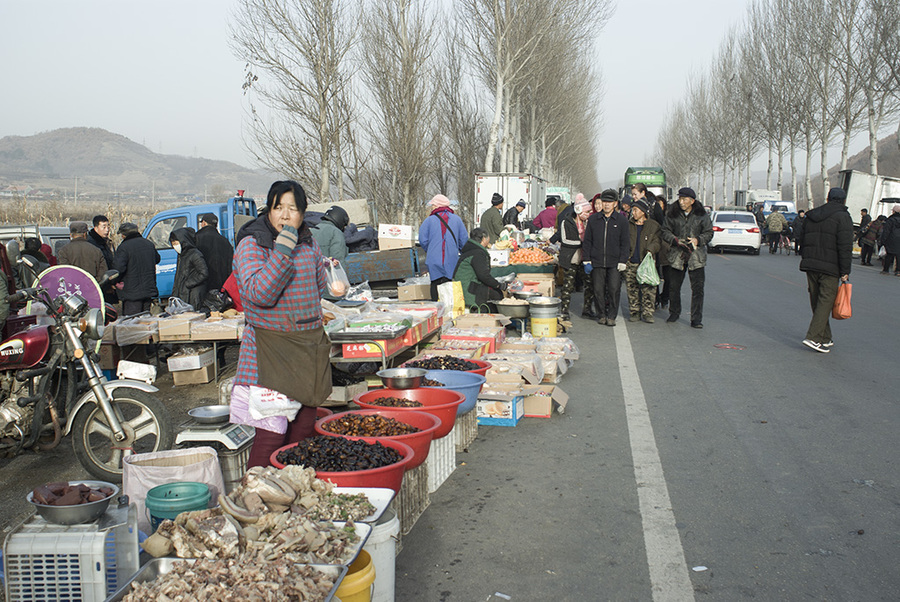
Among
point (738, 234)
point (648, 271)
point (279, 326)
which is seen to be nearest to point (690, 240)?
point (648, 271)

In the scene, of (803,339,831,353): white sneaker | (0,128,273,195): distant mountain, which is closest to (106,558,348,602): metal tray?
(803,339,831,353): white sneaker

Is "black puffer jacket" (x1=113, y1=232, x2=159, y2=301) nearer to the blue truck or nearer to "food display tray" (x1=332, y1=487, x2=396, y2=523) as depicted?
the blue truck

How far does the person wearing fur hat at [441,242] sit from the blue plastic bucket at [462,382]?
471 cm

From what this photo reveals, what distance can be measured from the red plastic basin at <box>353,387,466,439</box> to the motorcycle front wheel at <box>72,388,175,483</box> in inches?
56.1

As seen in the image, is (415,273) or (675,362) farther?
(415,273)

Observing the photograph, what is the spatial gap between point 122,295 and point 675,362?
7.57 metres

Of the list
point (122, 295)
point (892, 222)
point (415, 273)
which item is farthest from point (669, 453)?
point (892, 222)

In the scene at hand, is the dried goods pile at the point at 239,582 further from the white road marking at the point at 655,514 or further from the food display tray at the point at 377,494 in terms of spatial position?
the white road marking at the point at 655,514

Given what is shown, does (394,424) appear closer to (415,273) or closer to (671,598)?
(671,598)

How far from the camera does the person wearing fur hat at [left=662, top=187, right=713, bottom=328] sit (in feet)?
37.0

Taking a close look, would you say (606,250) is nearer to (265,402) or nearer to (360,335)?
(360,335)

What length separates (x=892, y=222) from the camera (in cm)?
2170

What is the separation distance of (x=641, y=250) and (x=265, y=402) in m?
9.17

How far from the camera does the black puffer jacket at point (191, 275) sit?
10.3 metres
